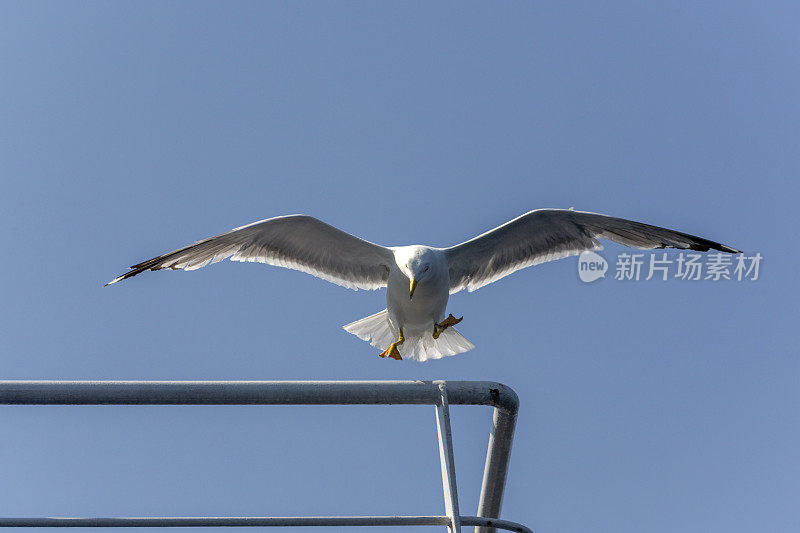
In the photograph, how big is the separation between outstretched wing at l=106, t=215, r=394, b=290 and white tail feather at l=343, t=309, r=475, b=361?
34 centimetres

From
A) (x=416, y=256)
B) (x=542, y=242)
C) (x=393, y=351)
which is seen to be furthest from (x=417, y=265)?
(x=542, y=242)

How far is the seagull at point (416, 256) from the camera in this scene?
591cm

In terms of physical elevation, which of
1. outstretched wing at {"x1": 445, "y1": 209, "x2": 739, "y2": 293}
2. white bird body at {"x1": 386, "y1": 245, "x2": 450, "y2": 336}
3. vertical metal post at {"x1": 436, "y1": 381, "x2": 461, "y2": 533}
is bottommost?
vertical metal post at {"x1": 436, "y1": 381, "x2": 461, "y2": 533}

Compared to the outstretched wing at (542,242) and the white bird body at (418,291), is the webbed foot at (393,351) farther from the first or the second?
the outstretched wing at (542,242)

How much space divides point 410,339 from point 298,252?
1.13 meters

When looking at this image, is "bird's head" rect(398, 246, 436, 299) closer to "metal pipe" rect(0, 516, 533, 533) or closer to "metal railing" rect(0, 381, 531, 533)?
"metal railing" rect(0, 381, 531, 533)

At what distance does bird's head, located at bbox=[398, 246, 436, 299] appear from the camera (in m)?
5.62

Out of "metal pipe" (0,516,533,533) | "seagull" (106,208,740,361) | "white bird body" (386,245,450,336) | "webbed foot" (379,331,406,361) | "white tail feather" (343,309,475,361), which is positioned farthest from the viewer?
"white tail feather" (343,309,475,361)

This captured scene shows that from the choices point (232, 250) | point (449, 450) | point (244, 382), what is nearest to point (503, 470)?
point (449, 450)

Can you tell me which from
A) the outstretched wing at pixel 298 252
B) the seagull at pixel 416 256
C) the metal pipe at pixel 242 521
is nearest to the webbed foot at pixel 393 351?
the seagull at pixel 416 256

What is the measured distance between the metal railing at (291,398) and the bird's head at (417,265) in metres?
3.34

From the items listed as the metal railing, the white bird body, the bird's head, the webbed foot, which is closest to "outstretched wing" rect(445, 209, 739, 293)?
the white bird body

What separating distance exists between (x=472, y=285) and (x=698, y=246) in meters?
1.78

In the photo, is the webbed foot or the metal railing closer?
the metal railing
